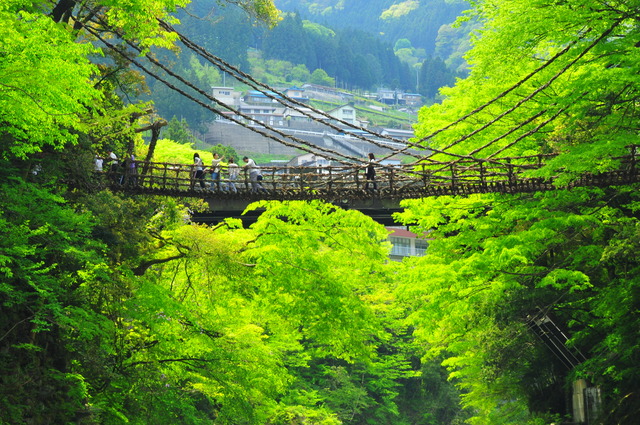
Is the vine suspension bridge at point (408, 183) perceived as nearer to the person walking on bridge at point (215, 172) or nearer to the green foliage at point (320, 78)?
the person walking on bridge at point (215, 172)

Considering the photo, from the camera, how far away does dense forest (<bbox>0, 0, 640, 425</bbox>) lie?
14164 mm

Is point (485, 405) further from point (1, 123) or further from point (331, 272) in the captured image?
point (1, 123)

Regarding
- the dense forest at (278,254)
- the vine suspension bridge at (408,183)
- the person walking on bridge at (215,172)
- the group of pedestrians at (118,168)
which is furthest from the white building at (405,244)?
the group of pedestrians at (118,168)

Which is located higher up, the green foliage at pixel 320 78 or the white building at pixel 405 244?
the green foliage at pixel 320 78

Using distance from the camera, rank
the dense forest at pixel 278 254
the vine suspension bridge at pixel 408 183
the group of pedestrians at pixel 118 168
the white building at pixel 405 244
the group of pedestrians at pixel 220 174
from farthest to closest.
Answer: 1. the white building at pixel 405 244
2. the group of pedestrians at pixel 220 174
3. the group of pedestrians at pixel 118 168
4. the vine suspension bridge at pixel 408 183
5. the dense forest at pixel 278 254

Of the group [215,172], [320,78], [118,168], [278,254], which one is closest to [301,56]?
[320,78]

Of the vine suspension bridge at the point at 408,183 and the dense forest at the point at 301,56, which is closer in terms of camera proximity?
the vine suspension bridge at the point at 408,183

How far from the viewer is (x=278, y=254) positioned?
21422 mm

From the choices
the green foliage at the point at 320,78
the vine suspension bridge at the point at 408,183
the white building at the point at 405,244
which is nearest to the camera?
the vine suspension bridge at the point at 408,183

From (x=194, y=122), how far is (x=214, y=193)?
87.5 metres

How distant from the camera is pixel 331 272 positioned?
22.0 m

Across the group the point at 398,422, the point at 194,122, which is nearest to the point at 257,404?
the point at 398,422

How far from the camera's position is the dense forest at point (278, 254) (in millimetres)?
14164

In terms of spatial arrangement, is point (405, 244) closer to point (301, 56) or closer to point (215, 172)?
point (215, 172)
